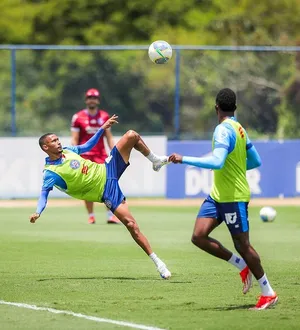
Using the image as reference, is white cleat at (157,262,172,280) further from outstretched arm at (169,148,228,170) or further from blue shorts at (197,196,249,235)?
outstretched arm at (169,148,228,170)

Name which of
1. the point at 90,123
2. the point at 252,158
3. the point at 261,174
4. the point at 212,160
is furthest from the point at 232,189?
the point at 261,174

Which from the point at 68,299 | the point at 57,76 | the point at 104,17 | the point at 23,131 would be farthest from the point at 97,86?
the point at 104,17

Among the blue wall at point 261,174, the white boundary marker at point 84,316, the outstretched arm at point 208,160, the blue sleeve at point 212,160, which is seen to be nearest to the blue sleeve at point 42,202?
the white boundary marker at point 84,316

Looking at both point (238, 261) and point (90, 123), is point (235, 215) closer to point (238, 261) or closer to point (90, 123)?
point (238, 261)

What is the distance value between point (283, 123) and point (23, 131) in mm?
7417

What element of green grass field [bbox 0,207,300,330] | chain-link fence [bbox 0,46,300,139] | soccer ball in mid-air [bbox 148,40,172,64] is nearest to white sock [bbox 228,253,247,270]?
green grass field [bbox 0,207,300,330]

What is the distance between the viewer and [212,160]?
35.1ft

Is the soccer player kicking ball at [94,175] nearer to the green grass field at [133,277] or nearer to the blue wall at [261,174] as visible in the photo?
the green grass field at [133,277]

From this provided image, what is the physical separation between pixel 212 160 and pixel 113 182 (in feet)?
10.2

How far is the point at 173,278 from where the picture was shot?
13.4 meters

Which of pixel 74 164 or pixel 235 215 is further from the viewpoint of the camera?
pixel 74 164

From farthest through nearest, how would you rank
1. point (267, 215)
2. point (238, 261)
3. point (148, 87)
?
1. point (148, 87)
2. point (267, 215)
3. point (238, 261)

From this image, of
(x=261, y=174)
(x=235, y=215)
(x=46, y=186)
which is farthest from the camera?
(x=261, y=174)

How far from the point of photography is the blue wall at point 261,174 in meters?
26.1
